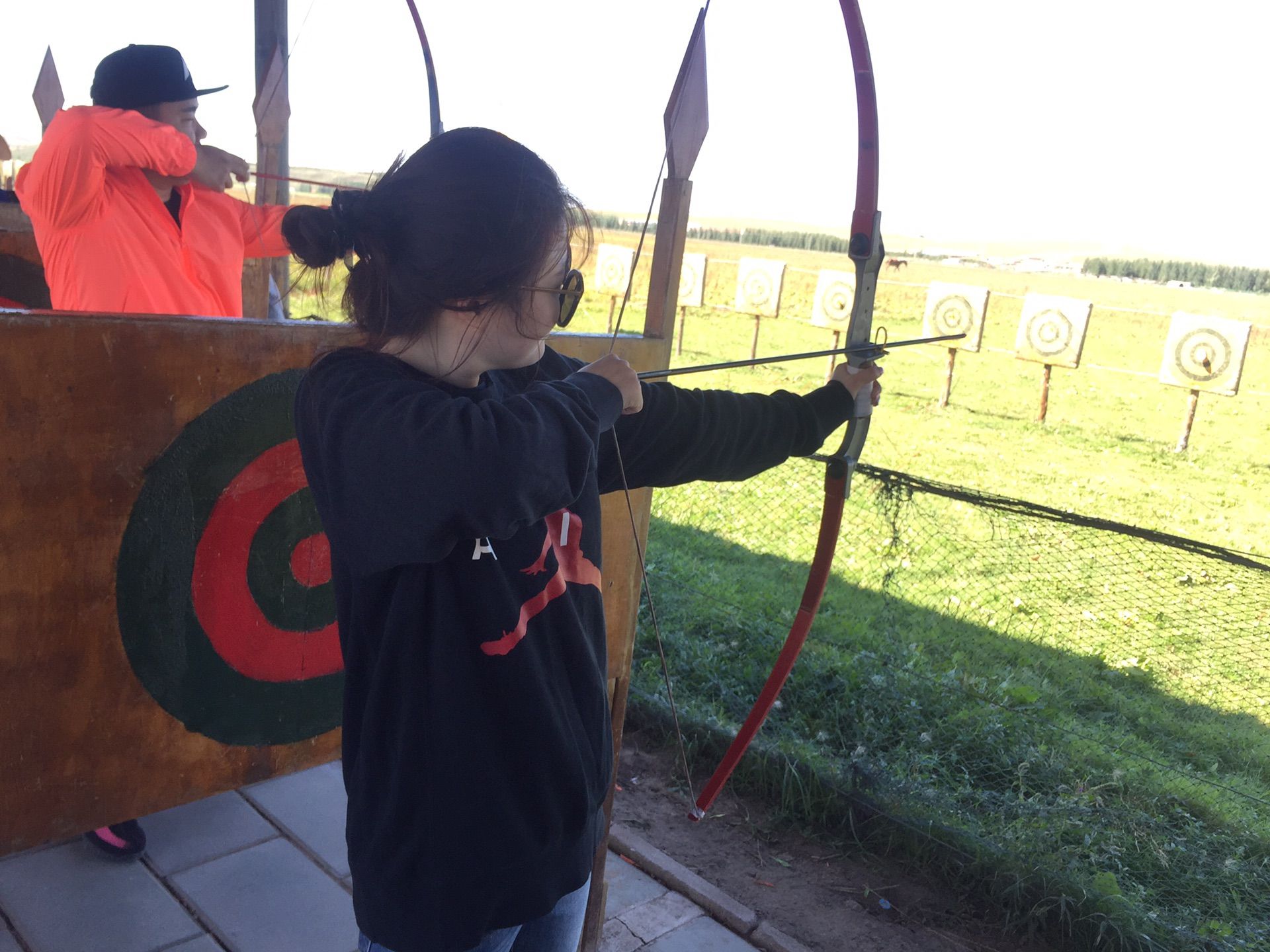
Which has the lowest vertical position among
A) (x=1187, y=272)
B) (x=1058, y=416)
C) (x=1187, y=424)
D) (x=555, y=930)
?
(x=1058, y=416)

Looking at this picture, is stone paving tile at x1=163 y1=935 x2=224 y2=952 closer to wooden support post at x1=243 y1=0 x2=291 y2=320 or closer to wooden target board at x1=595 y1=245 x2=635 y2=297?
wooden support post at x1=243 y1=0 x2=291 y2=320

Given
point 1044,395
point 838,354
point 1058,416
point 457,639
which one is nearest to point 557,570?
A: point 457,639

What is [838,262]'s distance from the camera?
76.1ft

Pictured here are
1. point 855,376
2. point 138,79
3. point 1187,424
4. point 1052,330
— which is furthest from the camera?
point 1052,330

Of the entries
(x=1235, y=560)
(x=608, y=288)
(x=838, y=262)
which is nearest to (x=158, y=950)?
(x=1235, y=560)

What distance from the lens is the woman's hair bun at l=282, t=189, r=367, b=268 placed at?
85cm

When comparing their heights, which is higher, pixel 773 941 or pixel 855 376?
pixel 855 376

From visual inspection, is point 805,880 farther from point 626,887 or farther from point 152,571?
point 152,571

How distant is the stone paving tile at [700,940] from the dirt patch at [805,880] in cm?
12

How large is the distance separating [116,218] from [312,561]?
1039mm

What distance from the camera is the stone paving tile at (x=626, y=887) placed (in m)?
1.87

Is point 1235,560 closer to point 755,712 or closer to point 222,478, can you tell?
point 755,712

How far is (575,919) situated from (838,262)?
23.3 m

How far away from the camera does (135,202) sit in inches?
76.2
